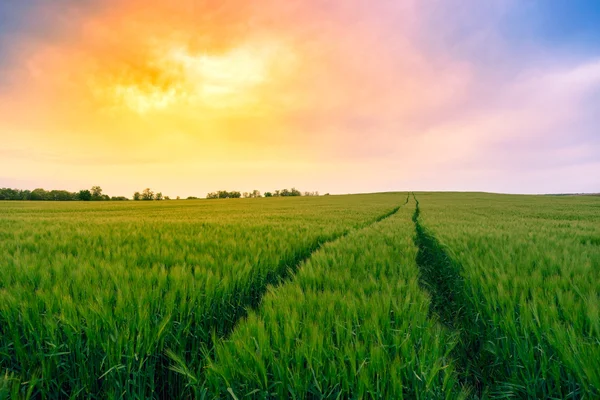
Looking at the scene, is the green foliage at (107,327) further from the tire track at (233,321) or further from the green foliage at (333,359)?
the green foliage at (333,359)

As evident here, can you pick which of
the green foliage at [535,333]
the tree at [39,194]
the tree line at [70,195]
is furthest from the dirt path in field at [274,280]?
the tree at [39,194]

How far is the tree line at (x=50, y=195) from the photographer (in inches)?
3157

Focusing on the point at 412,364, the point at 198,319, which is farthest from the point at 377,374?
the point at 198,319

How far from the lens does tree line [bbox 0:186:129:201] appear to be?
8020 cm

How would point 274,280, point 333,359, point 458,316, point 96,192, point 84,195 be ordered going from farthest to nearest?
point 96,192
point 84,195
point 274,280
point 458,316
point 333,359

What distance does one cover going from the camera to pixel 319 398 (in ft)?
4.24

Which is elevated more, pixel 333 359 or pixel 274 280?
pixel 333 359

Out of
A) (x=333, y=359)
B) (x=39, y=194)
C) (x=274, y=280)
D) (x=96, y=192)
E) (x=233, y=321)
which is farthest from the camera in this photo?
(x=96, y=192)

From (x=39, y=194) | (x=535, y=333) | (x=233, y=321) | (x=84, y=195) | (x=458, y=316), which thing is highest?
(x=39, y=194)

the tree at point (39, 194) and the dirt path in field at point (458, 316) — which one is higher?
the tree at point (39, 194)

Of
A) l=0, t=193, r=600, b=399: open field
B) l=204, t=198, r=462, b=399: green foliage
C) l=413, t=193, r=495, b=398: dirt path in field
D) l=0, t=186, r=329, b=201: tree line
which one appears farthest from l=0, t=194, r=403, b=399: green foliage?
l=0, t=186, r=329, b=201: tree line

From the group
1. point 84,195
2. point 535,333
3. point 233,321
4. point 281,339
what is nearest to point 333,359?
point 281,339

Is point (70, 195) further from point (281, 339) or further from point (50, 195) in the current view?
point (281, 339)

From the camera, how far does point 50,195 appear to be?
88500 millimetres
